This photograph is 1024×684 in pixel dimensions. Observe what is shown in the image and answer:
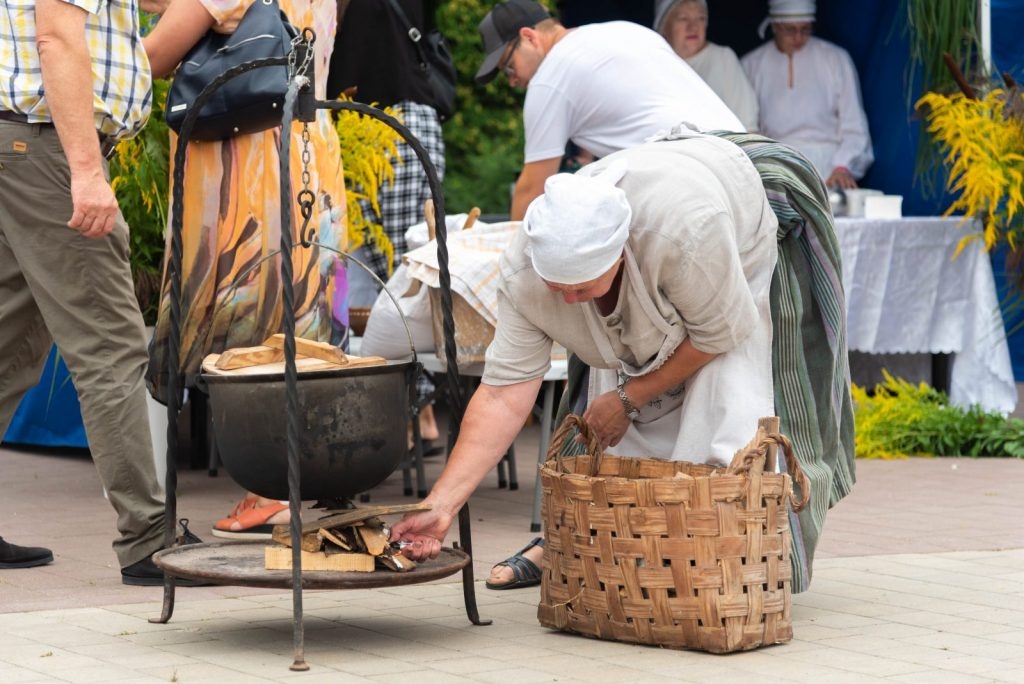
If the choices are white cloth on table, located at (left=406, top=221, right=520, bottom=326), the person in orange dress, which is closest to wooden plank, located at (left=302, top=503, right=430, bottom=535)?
the person in orange dress

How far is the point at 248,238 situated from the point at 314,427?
1449 millimetres

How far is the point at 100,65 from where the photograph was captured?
426 centimetres

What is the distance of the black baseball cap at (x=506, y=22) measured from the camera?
541cm

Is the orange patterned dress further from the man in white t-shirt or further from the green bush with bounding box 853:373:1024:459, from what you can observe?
the green bush with bounding box 853:373:1024:459

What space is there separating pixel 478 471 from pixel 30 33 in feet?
5.47

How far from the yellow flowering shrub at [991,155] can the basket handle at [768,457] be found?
3.52 metres

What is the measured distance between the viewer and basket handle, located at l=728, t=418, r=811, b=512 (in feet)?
11.7

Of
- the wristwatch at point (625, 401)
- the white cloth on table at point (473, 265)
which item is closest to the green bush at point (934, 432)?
the white cloth on table at point (473, 265)

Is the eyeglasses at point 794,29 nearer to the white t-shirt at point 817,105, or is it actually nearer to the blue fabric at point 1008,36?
the white t-shirt at point 817,105

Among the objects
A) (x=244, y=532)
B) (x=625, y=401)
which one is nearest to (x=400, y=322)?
(x=244, y=532)

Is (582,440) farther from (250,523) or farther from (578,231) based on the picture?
(250,523)

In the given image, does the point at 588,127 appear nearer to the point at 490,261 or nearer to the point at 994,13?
the point at 490,261

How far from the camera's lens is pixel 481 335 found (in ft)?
17.5

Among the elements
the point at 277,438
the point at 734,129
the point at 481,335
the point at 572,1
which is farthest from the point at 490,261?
the point at 572,1
